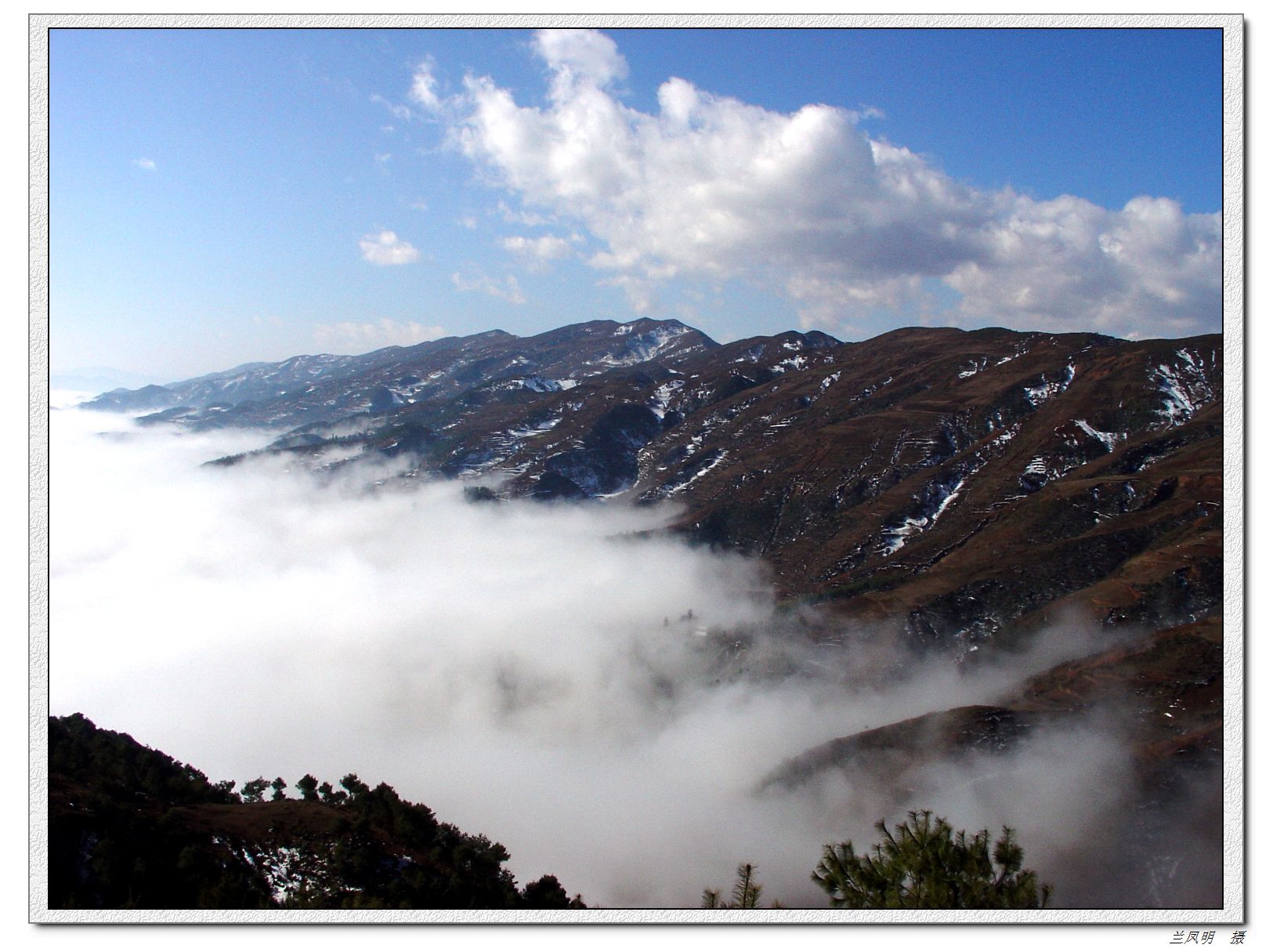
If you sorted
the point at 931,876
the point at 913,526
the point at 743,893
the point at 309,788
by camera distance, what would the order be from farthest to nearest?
the point at 913,526 < the point at 309,788 < the point at 743,893 < the point at 931,876

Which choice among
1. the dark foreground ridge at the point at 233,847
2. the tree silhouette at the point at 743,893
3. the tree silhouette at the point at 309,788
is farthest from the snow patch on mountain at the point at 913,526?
the tree silhouette at the point at 743,893

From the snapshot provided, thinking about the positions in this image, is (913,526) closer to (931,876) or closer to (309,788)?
(309,788)

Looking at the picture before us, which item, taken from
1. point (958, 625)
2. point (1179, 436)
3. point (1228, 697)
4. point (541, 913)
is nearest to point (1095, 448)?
point (1179, 436)

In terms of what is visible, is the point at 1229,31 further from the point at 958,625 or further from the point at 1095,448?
the point at 1095,448

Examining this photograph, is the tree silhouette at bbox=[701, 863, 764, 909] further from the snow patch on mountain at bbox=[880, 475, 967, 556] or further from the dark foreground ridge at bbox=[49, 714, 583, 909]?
the snow patch on mountain at bbox=[880, 475, 967, 556]

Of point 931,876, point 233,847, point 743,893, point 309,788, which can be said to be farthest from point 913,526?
point 743,893

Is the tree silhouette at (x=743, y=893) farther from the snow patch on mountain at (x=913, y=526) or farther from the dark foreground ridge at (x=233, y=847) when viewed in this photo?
the snow patch on mountain at (x=913, y=526)
